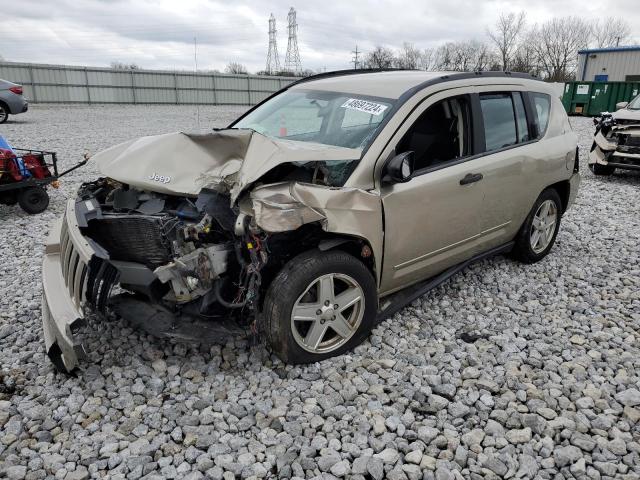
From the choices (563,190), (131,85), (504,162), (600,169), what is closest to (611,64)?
(600,169)

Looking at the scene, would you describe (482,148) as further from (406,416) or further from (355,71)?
(406,416)

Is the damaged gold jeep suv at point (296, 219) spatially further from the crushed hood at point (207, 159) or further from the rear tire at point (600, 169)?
the rear tire at point (600, 169)

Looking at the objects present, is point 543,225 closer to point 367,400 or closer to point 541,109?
point 541,109

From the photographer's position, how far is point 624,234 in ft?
20.6

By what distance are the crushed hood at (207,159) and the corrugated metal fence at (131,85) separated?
2771 centimetres

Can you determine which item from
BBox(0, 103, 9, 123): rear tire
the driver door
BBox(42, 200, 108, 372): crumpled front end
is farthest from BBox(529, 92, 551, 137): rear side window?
BBox(0, 103, 9, 123): rear tire

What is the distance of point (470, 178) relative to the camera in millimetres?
3918

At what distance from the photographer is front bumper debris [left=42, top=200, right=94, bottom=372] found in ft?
9.25

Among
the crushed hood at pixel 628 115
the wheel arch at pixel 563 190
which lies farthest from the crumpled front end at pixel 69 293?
the crushed hood at pixel 628 115

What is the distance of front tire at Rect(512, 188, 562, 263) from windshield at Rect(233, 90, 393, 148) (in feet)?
7.00

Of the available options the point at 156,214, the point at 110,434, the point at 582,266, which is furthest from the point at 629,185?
the point at 110,434

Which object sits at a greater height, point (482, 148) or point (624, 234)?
point (482, 148)

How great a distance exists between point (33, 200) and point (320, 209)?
18.1 ft

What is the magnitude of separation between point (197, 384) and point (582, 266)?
13.3 feet
